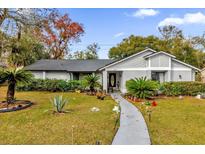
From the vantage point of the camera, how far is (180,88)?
19.1 meters

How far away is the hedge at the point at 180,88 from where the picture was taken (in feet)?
62.6

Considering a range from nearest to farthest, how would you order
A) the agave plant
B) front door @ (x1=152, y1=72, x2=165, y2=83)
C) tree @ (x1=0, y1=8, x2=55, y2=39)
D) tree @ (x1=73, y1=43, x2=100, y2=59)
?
the agave plant, tree @ (x1=0, y1=8, x2=55, y2=39), front door @ (x1=152, y1=72, x2=165, y2=83), tree @ (x1=73, y1=43, x2=100, y2=59)

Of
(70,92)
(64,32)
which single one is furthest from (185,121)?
(64,32)

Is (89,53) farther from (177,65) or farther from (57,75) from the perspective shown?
(177,65)

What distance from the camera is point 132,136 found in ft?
24.8

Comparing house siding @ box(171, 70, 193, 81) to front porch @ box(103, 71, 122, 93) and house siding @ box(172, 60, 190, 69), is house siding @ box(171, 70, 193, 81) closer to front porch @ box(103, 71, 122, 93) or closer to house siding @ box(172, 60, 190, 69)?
house siding @ box(172, 60, 190, 69)

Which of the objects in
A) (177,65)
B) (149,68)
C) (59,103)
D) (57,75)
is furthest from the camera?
(57,75)

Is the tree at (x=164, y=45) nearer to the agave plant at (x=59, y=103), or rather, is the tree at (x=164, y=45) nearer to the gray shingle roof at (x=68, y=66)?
the gray shingle roof at (x=68, y=66)

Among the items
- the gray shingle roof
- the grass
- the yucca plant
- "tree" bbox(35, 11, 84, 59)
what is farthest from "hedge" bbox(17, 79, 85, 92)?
the grass

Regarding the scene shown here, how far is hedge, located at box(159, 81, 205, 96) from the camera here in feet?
62.6

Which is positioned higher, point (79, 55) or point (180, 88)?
point (79, 55)

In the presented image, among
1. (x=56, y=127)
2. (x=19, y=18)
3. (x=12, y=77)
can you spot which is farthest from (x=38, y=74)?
(x=56, y=127)

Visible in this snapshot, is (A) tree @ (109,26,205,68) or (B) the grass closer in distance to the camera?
(B) the grass

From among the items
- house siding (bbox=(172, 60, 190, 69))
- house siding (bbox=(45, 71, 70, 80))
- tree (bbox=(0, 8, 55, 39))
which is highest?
tree (bbox=(0, 8, 55, 39))
